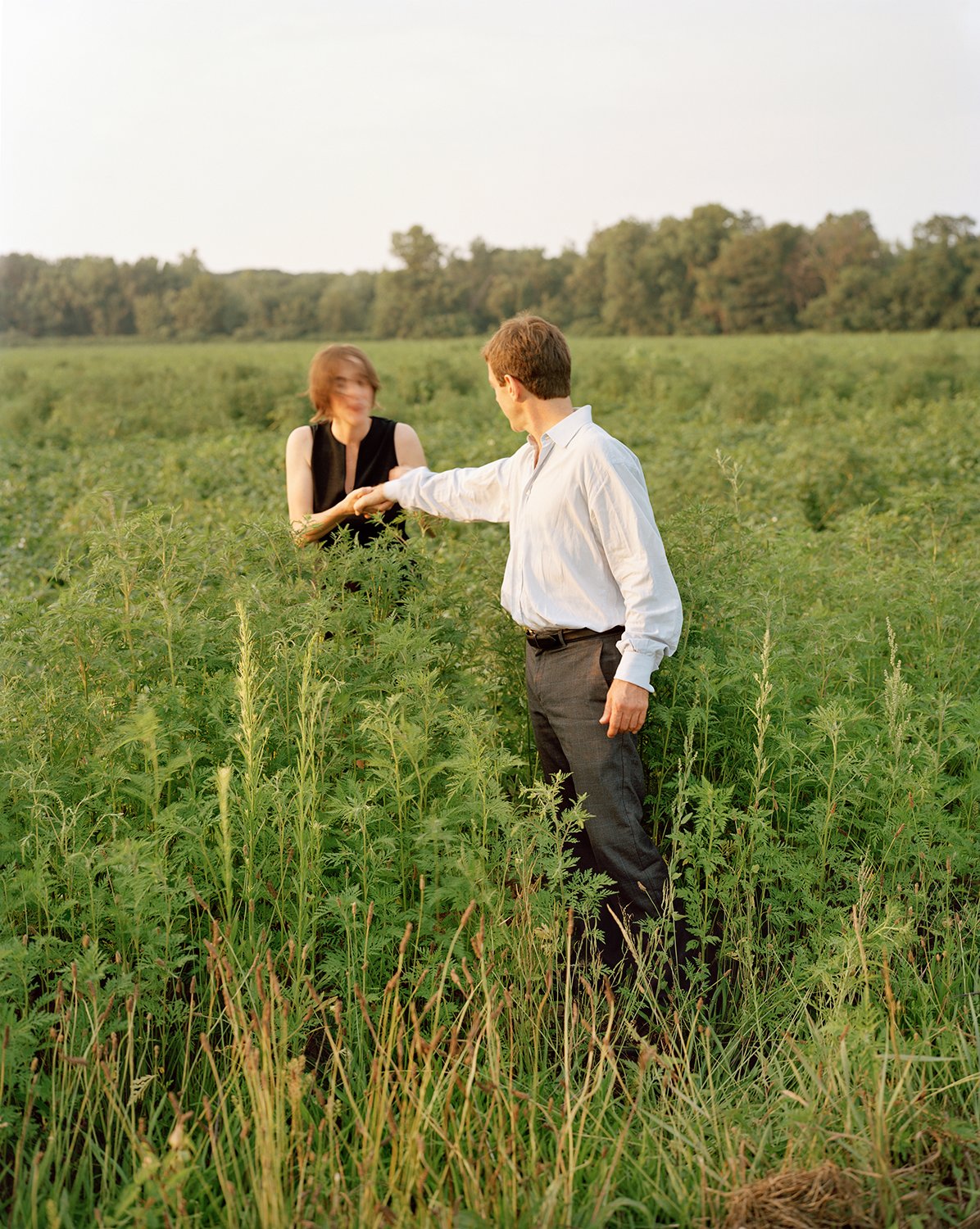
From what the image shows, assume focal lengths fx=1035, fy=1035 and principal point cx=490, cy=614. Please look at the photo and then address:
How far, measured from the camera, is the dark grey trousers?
138 inches

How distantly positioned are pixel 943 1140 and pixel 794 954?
955mm

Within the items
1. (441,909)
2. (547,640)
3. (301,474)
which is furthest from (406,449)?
(441,909)

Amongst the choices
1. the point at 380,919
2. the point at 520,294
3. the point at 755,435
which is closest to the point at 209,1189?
the point at 380,919

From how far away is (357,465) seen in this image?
16.0ft

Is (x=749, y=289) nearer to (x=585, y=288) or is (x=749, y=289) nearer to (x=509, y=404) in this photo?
(x=585, y=288)

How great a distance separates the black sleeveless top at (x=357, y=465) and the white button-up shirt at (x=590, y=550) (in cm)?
124

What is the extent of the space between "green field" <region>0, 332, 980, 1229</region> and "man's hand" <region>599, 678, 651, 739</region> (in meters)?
0.29

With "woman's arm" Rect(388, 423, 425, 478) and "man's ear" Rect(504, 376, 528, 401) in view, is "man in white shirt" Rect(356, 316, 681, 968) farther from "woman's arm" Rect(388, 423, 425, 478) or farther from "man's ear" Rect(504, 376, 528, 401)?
"woman's arm" Rect(388, 423, 425, 478)

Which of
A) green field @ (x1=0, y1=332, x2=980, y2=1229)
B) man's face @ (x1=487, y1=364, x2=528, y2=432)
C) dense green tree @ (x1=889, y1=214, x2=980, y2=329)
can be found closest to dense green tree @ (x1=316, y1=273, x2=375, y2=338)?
dense green tree @ (x1=889, y1=214, x2=980, y2=329)

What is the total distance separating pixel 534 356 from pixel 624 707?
4.02 feet

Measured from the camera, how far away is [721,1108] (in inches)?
108

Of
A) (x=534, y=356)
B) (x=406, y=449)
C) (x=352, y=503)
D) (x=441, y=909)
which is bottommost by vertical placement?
(x=441, y=909)

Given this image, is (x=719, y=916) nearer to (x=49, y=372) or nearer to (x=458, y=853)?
(x=458, y=853)

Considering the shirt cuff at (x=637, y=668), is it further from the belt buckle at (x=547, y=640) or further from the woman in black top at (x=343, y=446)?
the woman in black top at (x=343, y=446)
